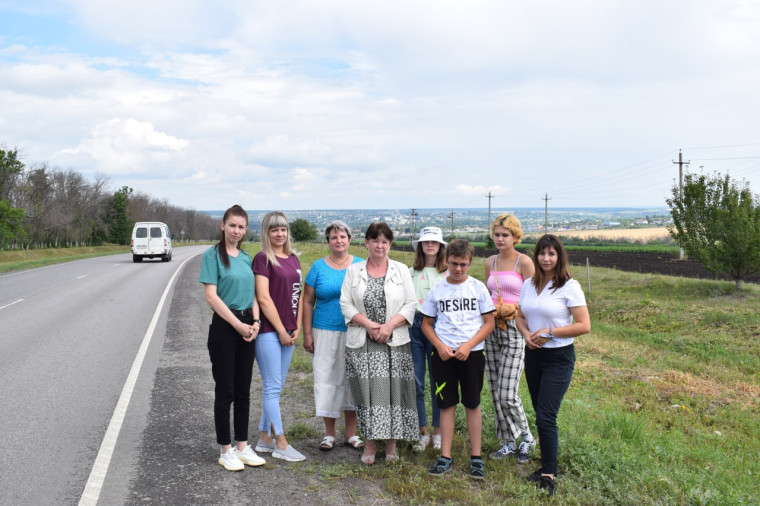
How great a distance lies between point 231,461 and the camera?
15.5 ft

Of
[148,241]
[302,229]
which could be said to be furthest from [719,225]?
[302,229]

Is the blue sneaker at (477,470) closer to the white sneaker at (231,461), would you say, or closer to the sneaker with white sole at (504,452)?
the sneaker with white sole at (504,452)

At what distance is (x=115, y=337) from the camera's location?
34.2ft

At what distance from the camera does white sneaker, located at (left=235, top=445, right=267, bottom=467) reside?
189 inches

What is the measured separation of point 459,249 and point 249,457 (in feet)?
7.46

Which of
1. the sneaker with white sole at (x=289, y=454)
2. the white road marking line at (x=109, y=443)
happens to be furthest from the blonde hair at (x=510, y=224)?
the white road marking line at (x=109, y=443)

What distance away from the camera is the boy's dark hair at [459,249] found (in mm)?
4651

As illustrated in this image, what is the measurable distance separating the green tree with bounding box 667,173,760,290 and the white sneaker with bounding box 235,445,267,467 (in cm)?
1814

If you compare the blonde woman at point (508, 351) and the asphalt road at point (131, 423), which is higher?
Answer: the blonde woman at point (508, 351)

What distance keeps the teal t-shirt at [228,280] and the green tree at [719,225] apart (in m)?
18.2

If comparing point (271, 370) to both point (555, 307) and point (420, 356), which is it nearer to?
point (420, 356)

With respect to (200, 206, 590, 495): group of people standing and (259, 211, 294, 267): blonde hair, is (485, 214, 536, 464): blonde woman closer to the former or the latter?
(200, 206, 590, 495): group of people standing

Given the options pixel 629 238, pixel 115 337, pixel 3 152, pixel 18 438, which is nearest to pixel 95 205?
pixel 3 152

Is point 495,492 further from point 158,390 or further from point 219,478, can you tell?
point 158,390
